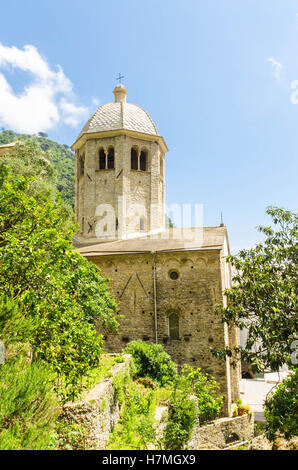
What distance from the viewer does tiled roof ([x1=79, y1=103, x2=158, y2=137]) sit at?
21.4 m

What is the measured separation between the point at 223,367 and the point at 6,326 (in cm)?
1108

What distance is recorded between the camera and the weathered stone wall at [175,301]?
48.3 ft

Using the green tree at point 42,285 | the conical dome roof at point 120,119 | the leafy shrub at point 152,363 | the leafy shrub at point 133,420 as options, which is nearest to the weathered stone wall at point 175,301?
the leafy shrub at point 152,363

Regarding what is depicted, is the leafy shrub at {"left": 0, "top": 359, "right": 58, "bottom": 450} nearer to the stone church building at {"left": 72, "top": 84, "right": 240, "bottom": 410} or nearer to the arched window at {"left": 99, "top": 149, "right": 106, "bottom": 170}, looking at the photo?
the stone church building at {"left": 72, "top": 84, "right": 240, "bottom": 410}

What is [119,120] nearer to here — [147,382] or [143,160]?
[143,160]

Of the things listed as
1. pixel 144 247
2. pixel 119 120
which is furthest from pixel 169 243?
pixel 119 120

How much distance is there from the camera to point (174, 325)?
1552 cm

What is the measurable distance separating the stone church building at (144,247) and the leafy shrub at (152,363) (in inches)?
67.5

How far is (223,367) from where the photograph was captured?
14258 millimetres

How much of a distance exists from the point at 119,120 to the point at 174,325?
13863 mm

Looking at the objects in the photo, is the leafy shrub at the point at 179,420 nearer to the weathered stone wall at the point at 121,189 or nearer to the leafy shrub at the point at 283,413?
the leafy shrub at the point at 283,413

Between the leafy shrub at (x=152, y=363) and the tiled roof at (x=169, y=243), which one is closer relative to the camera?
the leafy shrub at (x=152, y=363)

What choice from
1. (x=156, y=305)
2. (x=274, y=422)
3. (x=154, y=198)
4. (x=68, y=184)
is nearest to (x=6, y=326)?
(x=274, y=422)
